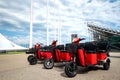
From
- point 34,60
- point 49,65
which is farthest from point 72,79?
point 34,60

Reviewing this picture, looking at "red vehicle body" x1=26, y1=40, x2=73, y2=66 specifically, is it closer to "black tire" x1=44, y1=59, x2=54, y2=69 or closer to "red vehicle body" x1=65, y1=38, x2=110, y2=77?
"black tire" x1=44, y1=59, x2=54, y2=69

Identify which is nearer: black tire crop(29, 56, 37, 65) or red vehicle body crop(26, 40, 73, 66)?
red vehicle body crop(26, 40, 73, 66)

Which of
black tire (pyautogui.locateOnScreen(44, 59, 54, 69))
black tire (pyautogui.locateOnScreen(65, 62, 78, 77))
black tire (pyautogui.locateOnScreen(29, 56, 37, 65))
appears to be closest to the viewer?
black tire (pyautogui.locateOnScreen(65, 62, 78, 77))

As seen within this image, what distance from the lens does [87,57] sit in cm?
717

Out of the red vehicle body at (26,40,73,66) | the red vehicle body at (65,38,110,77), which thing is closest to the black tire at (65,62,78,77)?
the red vehicle body at (65,38,110,77)

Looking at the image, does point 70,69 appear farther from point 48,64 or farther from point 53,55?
point 53,55

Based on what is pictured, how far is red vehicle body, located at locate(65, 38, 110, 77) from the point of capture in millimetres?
6484

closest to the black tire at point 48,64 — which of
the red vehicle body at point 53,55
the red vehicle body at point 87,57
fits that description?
the red vehicle body at point 53,55

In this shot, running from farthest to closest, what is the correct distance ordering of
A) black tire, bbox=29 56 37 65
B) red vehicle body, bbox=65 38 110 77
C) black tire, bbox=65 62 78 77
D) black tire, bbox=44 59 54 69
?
black tire, bbox=29 56 37 65, black tire, bbox=44 59 54 69, red vehicle body, bbox=65 38 110 77, black tire, bbox=65 62 78 77

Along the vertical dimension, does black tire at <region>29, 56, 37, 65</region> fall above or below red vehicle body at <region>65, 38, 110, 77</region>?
below

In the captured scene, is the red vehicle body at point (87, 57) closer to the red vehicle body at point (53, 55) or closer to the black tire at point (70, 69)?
the black tire at point (70, 69)

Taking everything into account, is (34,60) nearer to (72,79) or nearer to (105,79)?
(72,79)

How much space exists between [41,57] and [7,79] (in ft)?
14.7

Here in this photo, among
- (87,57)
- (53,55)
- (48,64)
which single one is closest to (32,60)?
(53,55)
